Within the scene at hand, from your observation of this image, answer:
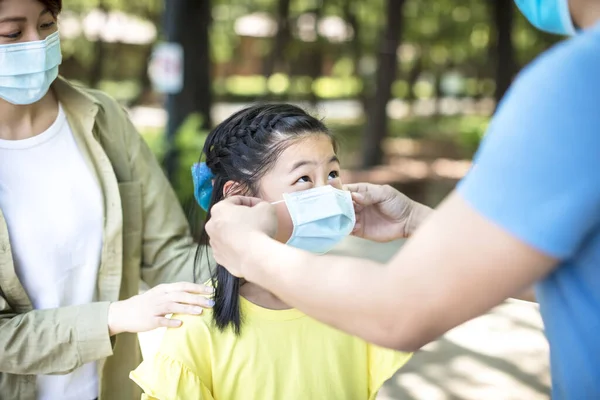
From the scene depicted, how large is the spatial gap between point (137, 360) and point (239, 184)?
811mm

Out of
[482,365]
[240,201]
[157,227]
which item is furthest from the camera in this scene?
[482,365]

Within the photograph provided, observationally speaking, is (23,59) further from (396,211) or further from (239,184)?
(396,211)

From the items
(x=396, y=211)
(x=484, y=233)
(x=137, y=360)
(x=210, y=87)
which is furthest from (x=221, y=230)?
(x=210, y=87)

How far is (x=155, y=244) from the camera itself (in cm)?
238

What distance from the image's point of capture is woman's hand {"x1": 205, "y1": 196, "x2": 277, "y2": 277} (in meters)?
1.37

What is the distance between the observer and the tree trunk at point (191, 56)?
7.99 metres

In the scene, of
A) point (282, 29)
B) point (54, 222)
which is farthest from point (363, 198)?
point (282, 29)

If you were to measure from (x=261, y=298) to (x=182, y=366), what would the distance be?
12.8 inches

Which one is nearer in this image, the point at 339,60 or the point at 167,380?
the point at 167,380

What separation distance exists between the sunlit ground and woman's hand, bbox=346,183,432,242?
2.00m

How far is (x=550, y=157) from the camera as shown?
981 millimetres

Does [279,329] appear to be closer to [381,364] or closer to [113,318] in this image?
[381,364]

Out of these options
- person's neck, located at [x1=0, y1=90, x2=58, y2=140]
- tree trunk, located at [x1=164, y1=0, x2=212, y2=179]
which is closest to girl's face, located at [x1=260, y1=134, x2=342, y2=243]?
person's neck, located at [x1=0, y1=90, x2=58, y2=140]

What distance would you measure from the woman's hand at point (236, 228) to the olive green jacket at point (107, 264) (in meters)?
0.71
